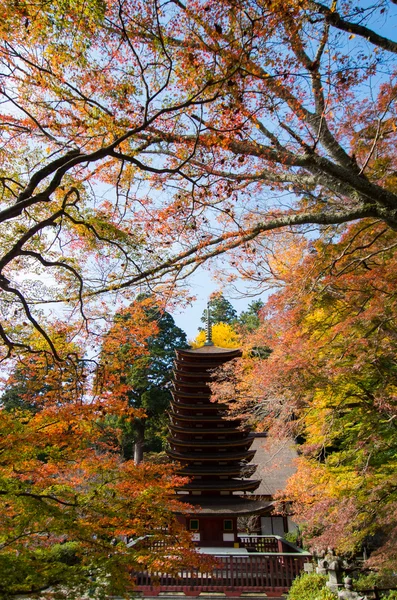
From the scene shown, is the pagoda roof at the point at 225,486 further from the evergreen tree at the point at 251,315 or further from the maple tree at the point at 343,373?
the evergreen tree at the point at 251,315

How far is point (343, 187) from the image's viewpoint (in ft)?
14.7

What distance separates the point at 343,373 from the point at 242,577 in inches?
268

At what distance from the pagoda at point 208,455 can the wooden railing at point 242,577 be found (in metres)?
1.89

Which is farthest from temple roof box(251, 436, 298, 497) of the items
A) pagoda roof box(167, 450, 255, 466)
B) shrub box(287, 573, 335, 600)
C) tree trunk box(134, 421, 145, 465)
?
tree trunk box(134, 421, 145, 465)

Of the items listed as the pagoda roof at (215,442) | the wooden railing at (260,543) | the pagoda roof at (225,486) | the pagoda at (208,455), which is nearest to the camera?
the pagoda at (208,455)

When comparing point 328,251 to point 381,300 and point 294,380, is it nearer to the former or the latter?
point 381,300

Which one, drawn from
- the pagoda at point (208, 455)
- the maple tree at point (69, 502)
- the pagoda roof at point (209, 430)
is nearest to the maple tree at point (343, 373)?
the maple tree at point (69, 502)

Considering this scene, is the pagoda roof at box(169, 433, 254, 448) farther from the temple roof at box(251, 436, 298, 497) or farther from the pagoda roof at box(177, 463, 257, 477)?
the temple roof at box(251, 436, 298, 497)

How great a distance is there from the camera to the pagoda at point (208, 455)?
12719 millimetres

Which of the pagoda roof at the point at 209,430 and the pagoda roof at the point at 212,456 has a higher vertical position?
the pagoda roof at the point at 209,430

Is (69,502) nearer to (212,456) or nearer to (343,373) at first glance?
(343,373)

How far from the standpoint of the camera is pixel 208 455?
1368 cm

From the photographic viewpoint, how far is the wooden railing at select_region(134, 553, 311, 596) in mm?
9977

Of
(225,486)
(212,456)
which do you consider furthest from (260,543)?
(212,456)
